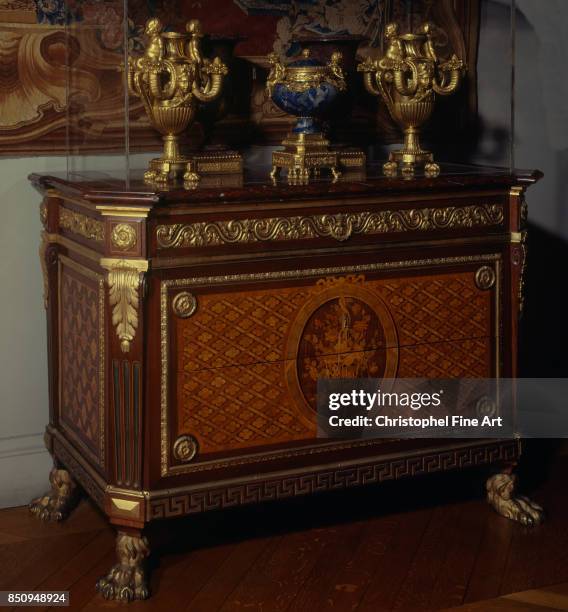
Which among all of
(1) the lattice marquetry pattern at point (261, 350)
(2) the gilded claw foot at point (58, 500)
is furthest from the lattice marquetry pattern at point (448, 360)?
(2) the gilded claw foot at point (58, 500)

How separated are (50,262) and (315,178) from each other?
930mm

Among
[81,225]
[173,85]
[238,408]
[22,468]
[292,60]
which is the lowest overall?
[22,468]

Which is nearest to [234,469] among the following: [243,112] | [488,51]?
[243,112]

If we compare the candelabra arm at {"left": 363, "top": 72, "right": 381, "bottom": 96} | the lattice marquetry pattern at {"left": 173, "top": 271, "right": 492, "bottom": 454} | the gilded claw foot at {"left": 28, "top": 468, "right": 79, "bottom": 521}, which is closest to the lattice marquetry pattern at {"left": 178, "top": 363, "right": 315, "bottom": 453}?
the lattice marquetry pattern at {"left": 173, "top": 271, "right": 492, "bottom": 454}

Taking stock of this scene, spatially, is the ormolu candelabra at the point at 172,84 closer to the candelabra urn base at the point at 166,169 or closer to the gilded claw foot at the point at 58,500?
the candelabra urn base at the point at 166,169

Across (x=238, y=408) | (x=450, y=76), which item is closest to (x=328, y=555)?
(x=238, y=408)

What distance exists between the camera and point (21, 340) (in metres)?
4.00

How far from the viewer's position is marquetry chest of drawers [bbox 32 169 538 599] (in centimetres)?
331

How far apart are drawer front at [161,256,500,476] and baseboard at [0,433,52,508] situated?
86 cm

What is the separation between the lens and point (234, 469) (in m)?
3.49

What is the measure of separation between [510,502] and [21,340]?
176 centimetres

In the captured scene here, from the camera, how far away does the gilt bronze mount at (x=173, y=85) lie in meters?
3.41

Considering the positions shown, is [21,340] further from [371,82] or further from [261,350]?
[371,82]

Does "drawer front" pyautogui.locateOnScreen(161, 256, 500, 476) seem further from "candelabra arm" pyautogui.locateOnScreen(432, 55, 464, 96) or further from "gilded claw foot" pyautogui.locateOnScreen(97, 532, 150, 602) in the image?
"candelabra arm" pyautogui.locateOnScreen(432, 55, 464, 96)
